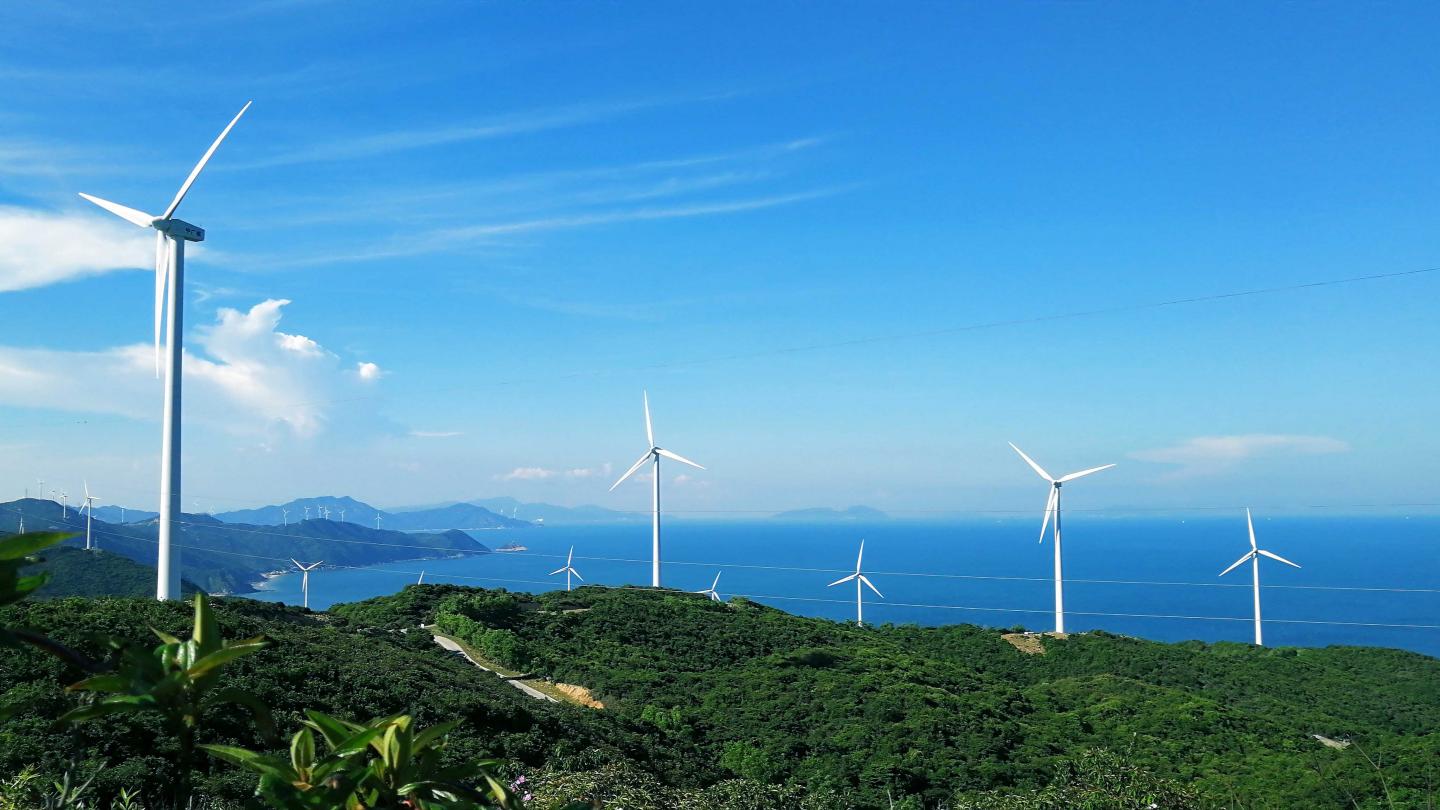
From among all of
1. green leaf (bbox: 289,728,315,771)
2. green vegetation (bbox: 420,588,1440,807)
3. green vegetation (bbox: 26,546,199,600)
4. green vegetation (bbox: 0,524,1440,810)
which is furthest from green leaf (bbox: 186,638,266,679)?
green vegetation (bbox: 26,546,199,600)

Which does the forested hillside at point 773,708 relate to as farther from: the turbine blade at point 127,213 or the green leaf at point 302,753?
the turbine blade at point 127,213

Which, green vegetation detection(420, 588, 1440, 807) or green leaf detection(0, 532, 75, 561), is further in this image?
green vegetation detection(420, 588, 1440, 807)

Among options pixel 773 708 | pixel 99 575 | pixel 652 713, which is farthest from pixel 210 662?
pixel 99 575

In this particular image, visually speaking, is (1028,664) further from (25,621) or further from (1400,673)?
(25,621)

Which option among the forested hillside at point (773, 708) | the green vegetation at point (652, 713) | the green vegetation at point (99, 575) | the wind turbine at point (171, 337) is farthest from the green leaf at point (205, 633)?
the green vegetation at point (99, 575)

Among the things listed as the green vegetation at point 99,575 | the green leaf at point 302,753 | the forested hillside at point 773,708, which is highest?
the green leaf at point 302,753

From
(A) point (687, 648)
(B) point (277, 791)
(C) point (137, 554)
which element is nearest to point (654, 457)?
(A) point (687, 648)

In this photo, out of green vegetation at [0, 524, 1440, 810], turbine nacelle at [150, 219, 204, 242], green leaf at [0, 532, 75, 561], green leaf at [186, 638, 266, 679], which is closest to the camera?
green leaf at [0, 532, 75, 561]

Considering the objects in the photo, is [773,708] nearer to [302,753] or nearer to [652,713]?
[652,713]

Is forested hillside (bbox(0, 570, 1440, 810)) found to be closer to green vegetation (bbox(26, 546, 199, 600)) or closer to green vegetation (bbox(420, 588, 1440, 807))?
green vegetation (bbox(420, 588, 1440, 807))
